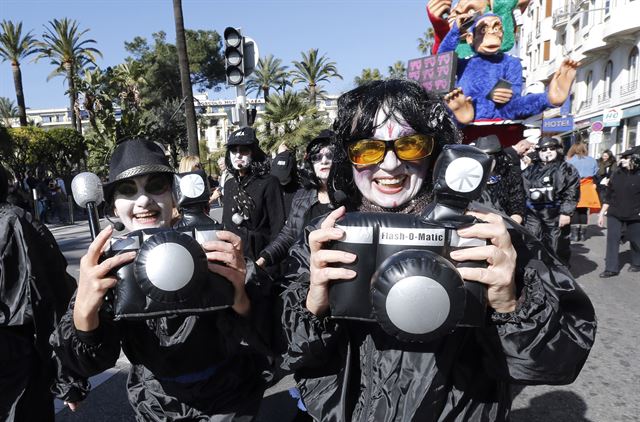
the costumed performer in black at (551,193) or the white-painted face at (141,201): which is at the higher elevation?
the white-painted face at (141,201)

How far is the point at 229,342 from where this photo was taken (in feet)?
5.22

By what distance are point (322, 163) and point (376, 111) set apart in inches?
85.2

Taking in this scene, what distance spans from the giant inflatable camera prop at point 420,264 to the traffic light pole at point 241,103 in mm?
6102

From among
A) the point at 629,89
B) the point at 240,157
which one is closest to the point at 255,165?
the point at 240,157

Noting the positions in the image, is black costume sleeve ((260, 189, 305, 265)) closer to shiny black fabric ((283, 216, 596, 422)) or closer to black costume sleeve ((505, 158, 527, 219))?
shiny black fabric ((283, 216, 596, 422))

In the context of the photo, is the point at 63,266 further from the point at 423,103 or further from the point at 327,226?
the point at 423,103

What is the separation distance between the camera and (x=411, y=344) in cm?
122

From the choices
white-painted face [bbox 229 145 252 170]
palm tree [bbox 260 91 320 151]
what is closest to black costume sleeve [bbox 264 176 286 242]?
white-painted face [bbox 229 145 252 170]

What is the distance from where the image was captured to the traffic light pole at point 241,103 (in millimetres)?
6789

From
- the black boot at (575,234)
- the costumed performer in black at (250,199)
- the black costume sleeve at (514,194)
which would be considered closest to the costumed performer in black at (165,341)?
the costumed performer in black at (250,199)

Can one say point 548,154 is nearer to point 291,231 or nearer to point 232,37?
point 291,231

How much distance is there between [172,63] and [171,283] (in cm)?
4091

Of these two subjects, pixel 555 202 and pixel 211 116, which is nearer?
pixel 555 202

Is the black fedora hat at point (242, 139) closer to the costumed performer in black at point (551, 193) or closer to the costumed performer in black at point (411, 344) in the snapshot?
the costumed performer in black at point (411, 344)
